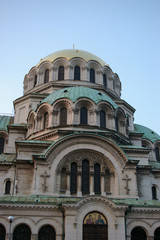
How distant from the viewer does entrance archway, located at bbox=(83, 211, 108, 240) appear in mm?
20047

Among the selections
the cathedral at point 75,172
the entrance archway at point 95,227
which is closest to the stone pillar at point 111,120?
the cathedral at point 75,172

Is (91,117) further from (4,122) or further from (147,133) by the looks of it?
(4,122)

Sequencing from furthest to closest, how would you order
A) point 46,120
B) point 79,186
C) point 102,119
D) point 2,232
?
point 46,120
point 102,119
point 79,186
point 2,232

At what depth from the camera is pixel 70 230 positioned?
65.0 ft

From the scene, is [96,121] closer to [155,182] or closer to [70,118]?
[70,118]

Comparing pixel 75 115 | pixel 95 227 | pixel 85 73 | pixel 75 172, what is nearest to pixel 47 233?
pixel 95 227

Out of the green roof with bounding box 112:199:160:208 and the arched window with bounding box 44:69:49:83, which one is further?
the arched window with bounding box 44:69:49:83

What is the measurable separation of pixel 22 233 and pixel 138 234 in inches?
304

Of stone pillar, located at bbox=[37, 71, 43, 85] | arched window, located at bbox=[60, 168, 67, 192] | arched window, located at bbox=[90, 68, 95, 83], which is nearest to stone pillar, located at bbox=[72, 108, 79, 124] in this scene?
arched window, located at bbox=[60, 168, 67, 192]

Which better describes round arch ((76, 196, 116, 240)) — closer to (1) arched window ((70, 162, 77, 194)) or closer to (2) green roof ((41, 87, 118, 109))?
(1) arched window ((70, 162, 77, 194))

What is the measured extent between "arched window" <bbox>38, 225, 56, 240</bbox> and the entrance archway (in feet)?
6.79

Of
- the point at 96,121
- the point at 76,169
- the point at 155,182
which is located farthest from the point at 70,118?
the point at 155,182

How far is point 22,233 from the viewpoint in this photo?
20.0 meters

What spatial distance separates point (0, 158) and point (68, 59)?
602 inches
